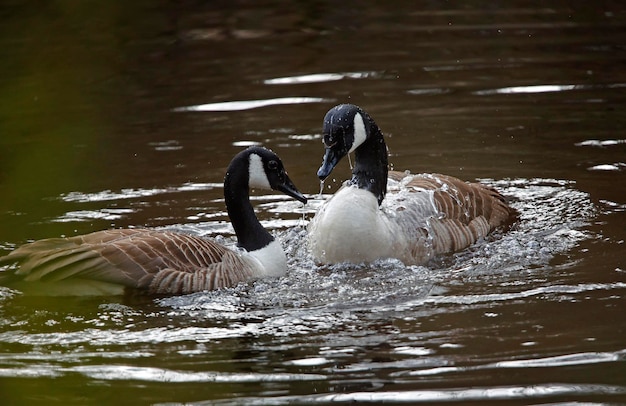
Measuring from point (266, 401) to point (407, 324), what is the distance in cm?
188

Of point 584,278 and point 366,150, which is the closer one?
point 584,278

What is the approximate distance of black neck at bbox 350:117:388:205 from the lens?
9.19 metres

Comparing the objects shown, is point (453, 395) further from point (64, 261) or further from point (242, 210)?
point (242, 210)

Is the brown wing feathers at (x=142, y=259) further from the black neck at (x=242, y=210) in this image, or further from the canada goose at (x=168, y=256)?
the black neck at (x=242, y=210)

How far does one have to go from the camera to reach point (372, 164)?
927cm

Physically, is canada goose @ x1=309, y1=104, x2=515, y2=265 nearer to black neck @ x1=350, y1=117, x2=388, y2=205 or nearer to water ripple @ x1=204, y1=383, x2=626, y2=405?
black neck @ x1=350, y1=117, x2=388, y2=205

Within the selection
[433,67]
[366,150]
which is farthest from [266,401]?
[433,67]

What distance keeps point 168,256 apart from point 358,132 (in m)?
2.36

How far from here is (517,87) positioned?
47.7ft

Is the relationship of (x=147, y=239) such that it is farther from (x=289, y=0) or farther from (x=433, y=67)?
(x=289, y=0)

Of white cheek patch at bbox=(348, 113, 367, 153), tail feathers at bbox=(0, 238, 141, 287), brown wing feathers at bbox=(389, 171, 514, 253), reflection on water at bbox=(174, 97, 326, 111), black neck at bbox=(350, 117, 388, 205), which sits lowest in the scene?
brown wing feathers at bbox=(389, 171, 514, 253)

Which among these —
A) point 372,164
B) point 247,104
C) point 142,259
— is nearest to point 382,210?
point 372,164

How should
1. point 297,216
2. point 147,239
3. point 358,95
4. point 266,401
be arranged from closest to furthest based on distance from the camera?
point 266,401
point 147,239
point 297,216
point 358,95

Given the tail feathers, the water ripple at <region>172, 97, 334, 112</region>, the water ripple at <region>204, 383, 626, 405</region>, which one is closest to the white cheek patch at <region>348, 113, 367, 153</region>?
the tail feathers
